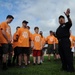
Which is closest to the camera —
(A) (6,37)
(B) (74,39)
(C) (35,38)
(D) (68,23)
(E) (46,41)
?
(D) (68,23)

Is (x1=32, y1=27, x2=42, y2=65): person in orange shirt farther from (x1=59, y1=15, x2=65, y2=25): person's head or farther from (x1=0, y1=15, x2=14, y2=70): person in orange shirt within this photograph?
(x1=59, y1=15, x2=65, y2=25): person's head

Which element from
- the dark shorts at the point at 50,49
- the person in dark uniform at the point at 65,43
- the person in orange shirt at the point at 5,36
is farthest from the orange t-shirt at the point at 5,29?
the dark shorts at the point at 50,49

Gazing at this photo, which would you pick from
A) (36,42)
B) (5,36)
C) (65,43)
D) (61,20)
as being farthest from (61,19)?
(36,42)

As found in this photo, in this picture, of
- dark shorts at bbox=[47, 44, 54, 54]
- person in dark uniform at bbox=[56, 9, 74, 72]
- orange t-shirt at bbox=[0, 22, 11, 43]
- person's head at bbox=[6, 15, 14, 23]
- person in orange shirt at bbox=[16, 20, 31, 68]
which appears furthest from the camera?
dark shorts at bbox=[47, 44, 54, 54]

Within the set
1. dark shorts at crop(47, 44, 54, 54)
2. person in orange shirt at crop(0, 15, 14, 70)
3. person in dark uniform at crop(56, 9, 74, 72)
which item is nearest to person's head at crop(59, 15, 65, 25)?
person in dark uniform at crop(56, 9, 74, 72)

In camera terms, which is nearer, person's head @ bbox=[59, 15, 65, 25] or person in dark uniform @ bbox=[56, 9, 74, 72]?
person in dark uniform @ bbox=[56, 9, 74, 72]

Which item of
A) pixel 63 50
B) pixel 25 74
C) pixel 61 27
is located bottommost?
pixel 25 74

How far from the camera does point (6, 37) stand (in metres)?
11.5

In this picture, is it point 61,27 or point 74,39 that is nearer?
point 61,27

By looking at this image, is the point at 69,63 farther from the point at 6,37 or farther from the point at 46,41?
the point at 46,41

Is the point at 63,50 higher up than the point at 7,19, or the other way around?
the point at 7,19

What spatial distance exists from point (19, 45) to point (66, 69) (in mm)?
2969

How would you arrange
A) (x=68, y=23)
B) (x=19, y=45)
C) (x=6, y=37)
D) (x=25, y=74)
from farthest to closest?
1. (x=19, y=45)
2. (x=6, y=37)
3. (x=68, y=23)
4. (x=25, y=74)

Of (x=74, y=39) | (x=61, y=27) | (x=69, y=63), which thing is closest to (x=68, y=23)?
(x=61, y=27)
